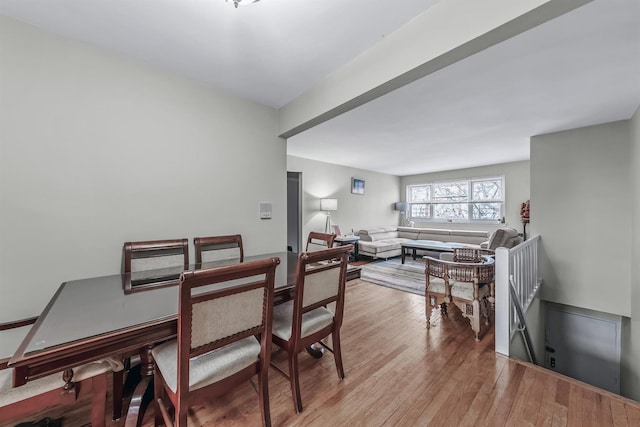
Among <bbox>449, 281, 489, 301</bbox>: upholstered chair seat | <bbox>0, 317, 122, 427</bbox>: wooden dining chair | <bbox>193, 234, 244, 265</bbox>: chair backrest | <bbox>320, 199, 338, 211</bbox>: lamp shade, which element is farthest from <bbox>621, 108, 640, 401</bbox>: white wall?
<bbox>0, 317, 122, 427</bbox>: wooden dining chair

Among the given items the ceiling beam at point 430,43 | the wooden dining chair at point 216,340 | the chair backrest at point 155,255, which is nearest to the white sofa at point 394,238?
the ceiling beam at point 430,43

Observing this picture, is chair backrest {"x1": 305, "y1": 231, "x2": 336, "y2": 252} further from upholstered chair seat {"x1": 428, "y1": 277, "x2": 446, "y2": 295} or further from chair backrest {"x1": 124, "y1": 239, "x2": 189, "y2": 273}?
upholstered chair seat {"x1": 428, "y1": 277, "x2": 446, "y2": 295}

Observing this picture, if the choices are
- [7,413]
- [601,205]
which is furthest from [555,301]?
[7,413]

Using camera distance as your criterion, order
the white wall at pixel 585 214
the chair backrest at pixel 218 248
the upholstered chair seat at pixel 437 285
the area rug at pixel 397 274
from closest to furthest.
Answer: the chair backrest at pixel 218 248 → the upholstered chair seat at pixel 437 285 → the white wall at pixel 585 214 → the area rug at pixel 397 274

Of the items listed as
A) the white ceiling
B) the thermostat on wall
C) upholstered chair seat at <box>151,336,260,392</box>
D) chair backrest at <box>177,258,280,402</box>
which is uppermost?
the white ceiling

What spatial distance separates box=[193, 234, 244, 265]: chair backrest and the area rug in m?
2.66

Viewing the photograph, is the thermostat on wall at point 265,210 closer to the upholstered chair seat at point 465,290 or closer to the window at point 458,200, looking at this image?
the upholstered chair seat at point 465,290

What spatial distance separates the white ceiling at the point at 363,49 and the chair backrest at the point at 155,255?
150cm

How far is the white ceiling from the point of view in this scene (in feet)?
4.95

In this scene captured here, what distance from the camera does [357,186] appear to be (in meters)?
6.79

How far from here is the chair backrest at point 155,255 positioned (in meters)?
1.87

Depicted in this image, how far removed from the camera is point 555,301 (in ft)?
11.8

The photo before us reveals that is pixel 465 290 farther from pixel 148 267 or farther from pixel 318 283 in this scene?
pixel 148 267

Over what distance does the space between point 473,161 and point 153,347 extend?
21.8 ft
